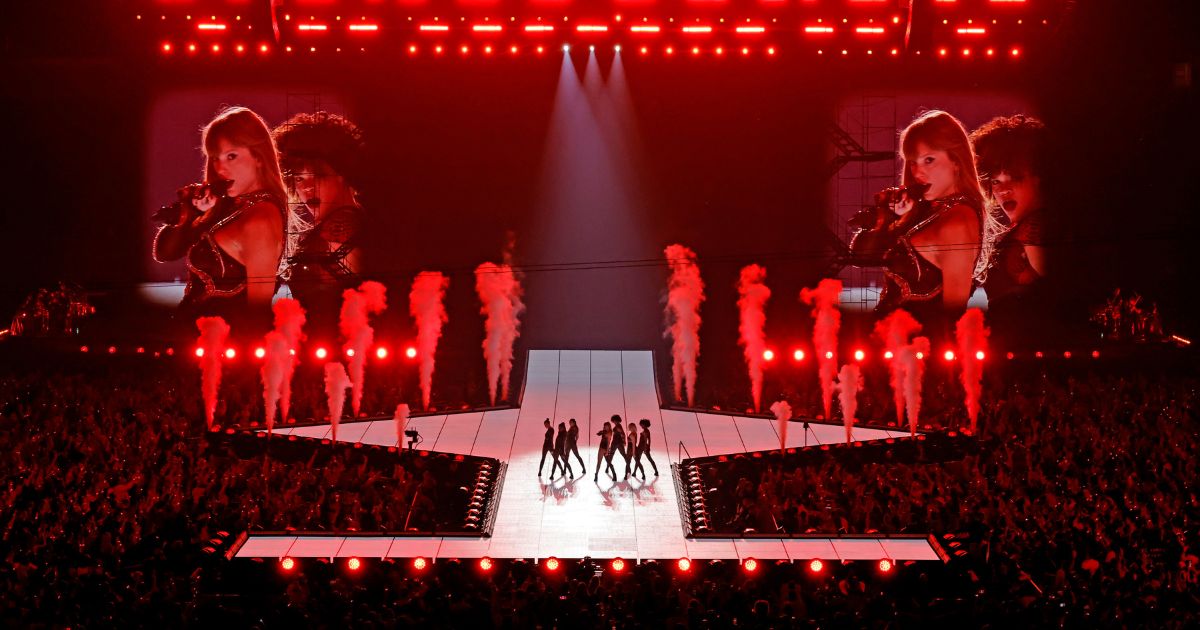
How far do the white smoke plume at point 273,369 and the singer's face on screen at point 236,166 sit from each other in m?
2.63

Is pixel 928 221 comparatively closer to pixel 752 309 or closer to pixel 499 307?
pixel 752 309

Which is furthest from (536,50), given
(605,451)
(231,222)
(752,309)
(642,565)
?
(642,565)

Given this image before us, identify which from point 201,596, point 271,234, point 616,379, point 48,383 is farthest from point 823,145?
point 201,596

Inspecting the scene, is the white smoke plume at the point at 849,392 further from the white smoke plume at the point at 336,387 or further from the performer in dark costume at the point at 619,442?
the white smoke plume at the point at 336,387

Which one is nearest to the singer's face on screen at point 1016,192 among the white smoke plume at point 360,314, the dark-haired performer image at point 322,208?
the white smoke plume at point 360,314

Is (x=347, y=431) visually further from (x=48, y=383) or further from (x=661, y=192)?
(x=661, y=192)

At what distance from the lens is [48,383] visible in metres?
20.5

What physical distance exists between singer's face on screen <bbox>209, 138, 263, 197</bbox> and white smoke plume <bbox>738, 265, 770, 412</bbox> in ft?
29.0

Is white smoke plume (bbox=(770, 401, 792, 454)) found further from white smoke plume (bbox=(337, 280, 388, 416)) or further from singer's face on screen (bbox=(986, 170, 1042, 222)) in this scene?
white smoke plume (bbox=(337, 280, 388, 416))

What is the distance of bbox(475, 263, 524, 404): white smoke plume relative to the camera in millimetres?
24500

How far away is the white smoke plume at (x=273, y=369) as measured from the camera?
68.5ft

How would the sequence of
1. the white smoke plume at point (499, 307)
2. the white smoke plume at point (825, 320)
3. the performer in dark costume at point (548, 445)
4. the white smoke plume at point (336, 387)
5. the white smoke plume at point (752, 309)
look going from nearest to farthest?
the performer in dark costume at point (548, 445), the white smoke plume at point (336, 387), the white smoke plume at point (825, 320), the white smoke plume at point (752, 309), the white smoke plume at point (499, 307)

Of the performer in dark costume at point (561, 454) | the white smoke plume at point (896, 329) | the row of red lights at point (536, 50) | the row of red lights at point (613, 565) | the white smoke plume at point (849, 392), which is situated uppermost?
the row of red lights at point (536, 50)

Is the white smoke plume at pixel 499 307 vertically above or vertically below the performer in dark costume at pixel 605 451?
above
